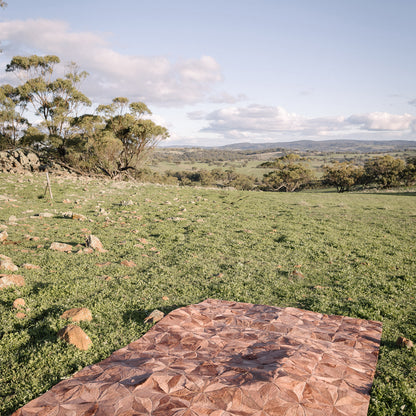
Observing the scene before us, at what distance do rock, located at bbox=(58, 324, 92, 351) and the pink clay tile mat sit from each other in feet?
2.77

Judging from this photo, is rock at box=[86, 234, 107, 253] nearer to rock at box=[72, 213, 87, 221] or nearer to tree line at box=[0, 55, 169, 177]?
rock at box=[72, 213, 87, 221]

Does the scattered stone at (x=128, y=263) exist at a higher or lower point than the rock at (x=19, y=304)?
lower

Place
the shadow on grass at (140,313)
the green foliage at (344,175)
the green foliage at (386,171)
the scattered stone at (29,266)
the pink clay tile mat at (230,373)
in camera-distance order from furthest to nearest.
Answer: the green foliage at (344,175), the green foliage at (386,171), the scattered stone at (29,266), the shadow on grass at (140,313), the pink clay tile mat at (230,373)

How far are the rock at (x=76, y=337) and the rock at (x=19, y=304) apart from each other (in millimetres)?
1709

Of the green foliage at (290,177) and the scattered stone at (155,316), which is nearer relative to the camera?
the scattered stone at (155,316)

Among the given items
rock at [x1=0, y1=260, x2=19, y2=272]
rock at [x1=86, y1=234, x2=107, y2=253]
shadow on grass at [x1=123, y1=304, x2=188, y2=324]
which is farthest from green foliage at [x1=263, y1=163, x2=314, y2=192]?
rock at [x1=0, y1=260, x2=19, y2=272]

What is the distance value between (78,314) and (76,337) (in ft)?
3.23

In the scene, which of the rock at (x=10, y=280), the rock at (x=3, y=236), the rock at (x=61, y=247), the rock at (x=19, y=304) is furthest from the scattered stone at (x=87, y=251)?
the rock at (x=19, y=304)

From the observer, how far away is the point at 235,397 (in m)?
3.81

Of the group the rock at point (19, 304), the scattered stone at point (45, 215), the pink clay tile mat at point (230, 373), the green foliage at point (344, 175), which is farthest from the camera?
the green foliage at point (344, 175)

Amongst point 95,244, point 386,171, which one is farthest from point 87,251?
point 386,171

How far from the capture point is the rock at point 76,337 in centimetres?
571

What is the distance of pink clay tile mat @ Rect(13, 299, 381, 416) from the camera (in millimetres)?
3736

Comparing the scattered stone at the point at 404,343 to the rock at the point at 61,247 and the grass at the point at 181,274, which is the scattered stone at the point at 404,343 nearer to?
the grass at the point at 181,274
